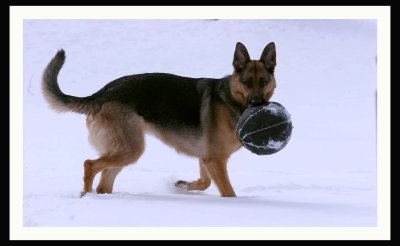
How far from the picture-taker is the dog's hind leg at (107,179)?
7.47m

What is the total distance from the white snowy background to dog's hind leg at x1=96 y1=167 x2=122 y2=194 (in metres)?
0.21

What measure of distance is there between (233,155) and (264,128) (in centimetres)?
606

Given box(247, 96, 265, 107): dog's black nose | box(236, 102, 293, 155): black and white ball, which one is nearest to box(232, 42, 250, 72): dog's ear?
box(247, 96, 265, 107): dog's black nose

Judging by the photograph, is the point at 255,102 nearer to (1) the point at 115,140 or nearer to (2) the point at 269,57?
(2) the point at 269,57

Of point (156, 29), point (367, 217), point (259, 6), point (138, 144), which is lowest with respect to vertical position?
point (367, 217)

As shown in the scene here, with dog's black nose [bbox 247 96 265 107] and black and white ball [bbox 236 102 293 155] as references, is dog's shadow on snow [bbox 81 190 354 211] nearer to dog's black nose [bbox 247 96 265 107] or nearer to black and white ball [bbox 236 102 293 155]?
black and white ball [bbox 236 102 293 155]

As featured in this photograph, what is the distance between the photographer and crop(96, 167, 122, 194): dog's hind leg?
747 cm

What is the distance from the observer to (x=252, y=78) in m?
6.89

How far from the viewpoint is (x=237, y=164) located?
11.2 m

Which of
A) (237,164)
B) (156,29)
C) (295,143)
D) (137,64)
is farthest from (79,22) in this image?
(237,164)

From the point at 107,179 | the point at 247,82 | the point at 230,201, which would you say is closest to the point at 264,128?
the point at 247,82

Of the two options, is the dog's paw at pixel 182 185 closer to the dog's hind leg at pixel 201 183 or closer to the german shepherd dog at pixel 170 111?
the dog's hind leg at pixel 201 183

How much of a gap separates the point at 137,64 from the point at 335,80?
285 inches

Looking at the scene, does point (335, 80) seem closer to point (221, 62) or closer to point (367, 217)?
point (221, 62)
